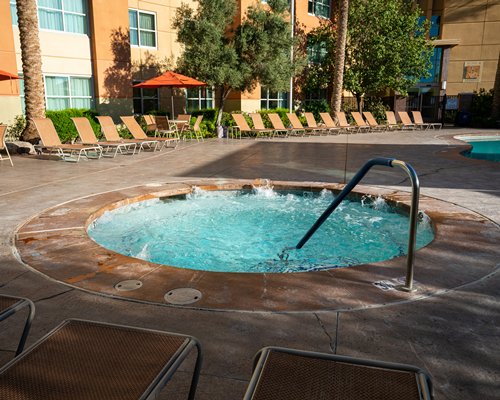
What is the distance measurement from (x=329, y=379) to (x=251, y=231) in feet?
16.1

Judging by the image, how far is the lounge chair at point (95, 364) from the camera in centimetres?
144

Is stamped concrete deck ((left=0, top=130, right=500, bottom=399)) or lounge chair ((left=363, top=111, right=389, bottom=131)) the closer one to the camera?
stamped concrete deck ((left=0, top=130, right=500, bottom=399))

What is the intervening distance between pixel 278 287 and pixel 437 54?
30.0 m

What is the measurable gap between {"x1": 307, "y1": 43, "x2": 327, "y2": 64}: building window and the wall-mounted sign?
11.4m

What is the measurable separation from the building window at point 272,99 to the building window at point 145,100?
597 centimetres

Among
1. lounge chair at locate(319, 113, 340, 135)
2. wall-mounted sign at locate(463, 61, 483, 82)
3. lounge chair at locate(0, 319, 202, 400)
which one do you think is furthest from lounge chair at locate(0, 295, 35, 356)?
wall-mounted sign at locate(463, 61, 483, 82)

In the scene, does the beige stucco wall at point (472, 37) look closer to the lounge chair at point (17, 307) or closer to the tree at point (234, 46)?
the tree at point (234, 46)

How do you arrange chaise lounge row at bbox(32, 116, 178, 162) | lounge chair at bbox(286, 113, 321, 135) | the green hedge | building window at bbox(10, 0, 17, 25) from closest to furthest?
1. chaise lounge row at bbox(32, 116, 178, 162)
2. the green hedge
3. building window at bbox(10, 0, 17, 25)
4. lounge chair at bbox(286, 113, 321, 135)

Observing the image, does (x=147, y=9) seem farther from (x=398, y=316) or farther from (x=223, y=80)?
(x=398, y=316)

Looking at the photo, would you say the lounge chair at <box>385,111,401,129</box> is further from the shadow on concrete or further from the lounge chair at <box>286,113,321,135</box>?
→ the shadow on concrete

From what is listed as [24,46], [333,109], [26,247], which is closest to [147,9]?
[24,46]

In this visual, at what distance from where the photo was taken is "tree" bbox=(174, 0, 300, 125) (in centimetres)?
1733

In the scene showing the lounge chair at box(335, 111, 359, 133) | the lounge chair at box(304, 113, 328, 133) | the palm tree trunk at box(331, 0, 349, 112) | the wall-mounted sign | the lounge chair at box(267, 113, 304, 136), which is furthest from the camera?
the wall-mounted sign

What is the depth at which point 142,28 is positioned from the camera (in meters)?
19.0
